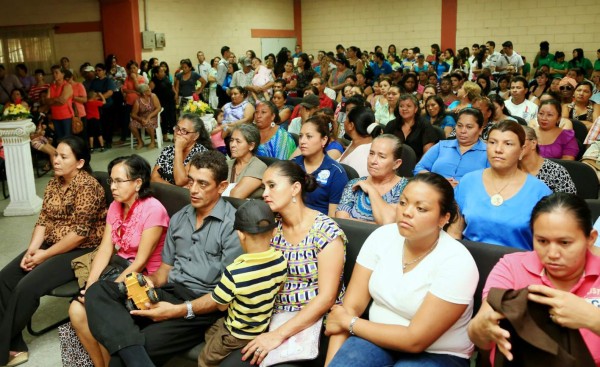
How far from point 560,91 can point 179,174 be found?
4.30 m

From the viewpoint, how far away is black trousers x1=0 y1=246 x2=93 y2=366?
2.89 meters

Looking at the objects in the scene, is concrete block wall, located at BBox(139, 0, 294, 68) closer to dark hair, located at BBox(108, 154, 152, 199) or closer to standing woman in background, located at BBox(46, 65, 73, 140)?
standing woman in background, located at BBox(46, 65, 73, 140)

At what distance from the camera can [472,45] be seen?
44.8 feet

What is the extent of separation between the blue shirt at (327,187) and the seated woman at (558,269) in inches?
63.1

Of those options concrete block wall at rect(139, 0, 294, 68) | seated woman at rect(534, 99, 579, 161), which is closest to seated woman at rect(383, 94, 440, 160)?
seated woman at rect(534, 99, 579, 161)

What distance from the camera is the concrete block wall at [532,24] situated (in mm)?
12141

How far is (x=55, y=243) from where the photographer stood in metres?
3.23

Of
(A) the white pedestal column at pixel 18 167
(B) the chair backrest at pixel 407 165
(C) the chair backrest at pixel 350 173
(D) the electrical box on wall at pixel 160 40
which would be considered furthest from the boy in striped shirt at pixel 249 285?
(D) the electrical box on wall at pixel 160 40

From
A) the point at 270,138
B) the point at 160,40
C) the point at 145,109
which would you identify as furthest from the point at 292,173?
the point at 160,40

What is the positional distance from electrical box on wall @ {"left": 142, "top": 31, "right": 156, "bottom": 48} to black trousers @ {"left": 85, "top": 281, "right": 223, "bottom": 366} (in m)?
10.2

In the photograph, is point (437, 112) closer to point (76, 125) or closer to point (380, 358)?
point (380, 358)

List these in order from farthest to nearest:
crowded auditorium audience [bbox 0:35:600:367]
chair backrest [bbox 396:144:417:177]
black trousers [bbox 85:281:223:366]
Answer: chair backrest [bbox 396:144:417:177] → black trousers [bbox 85:281:223:366] → crowded auditorium audience [bbox 0:35:600:367]

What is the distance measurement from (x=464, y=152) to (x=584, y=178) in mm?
741

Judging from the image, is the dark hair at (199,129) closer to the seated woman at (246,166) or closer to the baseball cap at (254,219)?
the seated woman at (246,166)
